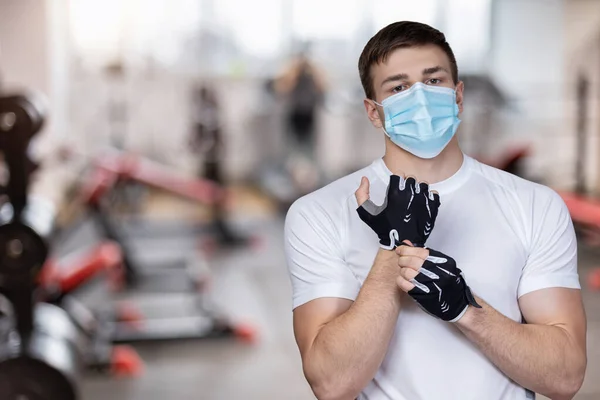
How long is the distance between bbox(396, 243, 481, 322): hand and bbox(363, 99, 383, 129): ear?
28cm

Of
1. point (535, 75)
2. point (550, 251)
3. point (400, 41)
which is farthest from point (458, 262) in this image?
point (535, 75)

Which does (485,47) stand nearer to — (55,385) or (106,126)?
(106,126)

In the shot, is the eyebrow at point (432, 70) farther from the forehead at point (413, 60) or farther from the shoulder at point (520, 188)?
the shoulder at point (520, 188)

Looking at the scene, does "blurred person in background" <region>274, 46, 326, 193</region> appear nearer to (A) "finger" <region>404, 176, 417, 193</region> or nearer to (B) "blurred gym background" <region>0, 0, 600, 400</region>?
(B) "blurred gym background" <region>0, 0, 600, 400</region>

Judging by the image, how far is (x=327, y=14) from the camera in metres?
10.9

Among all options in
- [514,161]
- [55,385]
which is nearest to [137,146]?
[514,161]

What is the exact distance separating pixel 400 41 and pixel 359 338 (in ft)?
1.57

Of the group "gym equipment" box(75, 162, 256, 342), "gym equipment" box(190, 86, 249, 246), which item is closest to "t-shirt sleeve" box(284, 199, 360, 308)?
"gym equipment" box(75, 162, 256, 342)

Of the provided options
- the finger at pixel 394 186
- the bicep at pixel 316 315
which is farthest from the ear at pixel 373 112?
the bicep at pixel 316 315

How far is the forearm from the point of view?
1.12 metres

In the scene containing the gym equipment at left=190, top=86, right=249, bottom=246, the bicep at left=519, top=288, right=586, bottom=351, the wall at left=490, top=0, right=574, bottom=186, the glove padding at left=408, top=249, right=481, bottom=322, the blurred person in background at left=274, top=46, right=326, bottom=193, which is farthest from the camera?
the wall at left=490, top=0, right=574, bottom=186

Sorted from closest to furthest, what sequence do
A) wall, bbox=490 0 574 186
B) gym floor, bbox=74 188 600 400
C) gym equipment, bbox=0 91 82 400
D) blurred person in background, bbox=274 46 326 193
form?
gym equipment, bbox=0 91 82 400
gym floor, bbox=74 188 600 400
blurred person in background, bbox=274 46 326 193
wall, bbox=490 0 574 186

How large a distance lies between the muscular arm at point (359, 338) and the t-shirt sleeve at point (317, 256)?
6cm

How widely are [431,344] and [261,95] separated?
9404 millimetres
